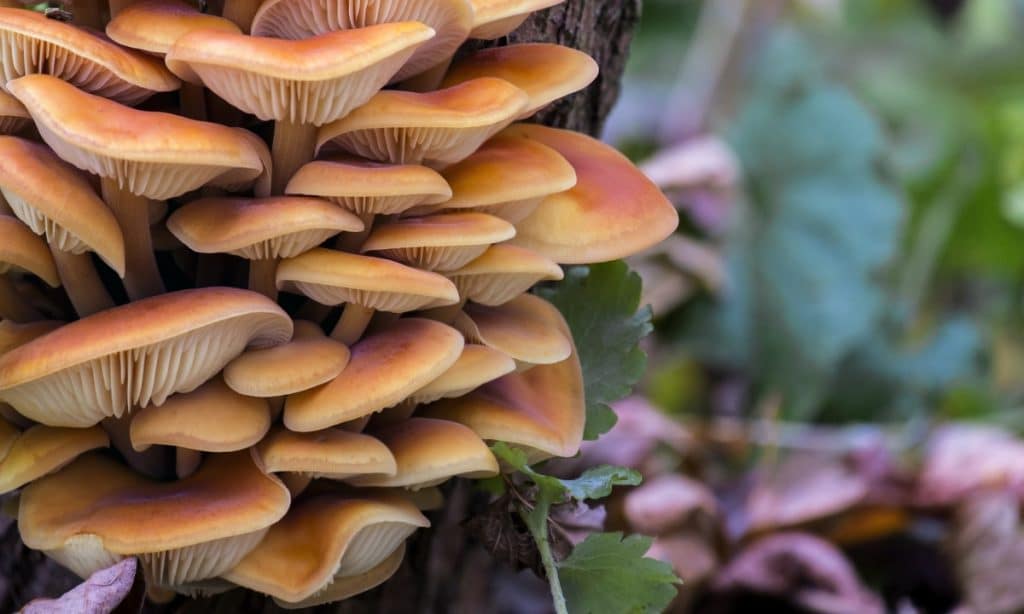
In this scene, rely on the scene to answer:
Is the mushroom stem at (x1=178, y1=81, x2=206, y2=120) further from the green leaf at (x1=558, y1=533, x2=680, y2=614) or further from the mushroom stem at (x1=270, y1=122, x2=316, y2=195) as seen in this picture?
the green leaf at (x1=558, y1=533, x2=680, y2=614)

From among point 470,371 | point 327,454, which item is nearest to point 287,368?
point 327,454

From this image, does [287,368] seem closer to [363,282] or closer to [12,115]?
[363,282]

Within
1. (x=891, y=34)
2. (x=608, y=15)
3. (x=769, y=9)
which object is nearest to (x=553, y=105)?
(x=608, y=15)

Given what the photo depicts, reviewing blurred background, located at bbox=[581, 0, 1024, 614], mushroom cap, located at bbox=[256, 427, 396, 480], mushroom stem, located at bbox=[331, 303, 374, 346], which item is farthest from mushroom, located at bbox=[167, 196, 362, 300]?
blurred background, located at bbox=[581, 0, 1024, 614]

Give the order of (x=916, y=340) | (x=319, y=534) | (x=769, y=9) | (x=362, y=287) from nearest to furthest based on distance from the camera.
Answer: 1. (x=362, y=287)
2. (x=319, y=534)
3. (x=916, y=340)
4. (x=769, y=9)

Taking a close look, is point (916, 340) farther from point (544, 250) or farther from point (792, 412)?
point (544, 250)

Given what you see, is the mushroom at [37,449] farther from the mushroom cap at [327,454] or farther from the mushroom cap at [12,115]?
the mushroom cap at [12,115]

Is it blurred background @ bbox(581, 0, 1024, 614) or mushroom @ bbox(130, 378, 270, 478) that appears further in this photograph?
blurred background @ bbox(581, 0, 1024, 614)

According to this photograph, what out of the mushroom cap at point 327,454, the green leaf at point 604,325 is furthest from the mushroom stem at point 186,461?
the green leaf at point 604,325
